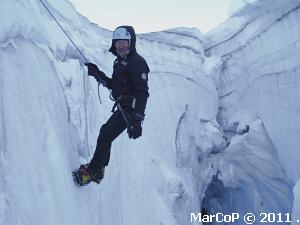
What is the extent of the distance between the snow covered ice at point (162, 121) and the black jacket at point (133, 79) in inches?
30.9

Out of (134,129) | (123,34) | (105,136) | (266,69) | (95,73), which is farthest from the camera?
(266,69)

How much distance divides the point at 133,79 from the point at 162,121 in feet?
17.6

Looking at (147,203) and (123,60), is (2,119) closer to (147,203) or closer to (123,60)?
(123,60)

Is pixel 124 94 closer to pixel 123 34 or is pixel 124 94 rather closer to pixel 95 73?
pixel 95 73

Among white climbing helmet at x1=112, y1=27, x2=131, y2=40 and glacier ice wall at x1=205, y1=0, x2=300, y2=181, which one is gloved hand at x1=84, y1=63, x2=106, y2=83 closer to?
white climbing helmet at x1=112, y1=27, x2=131, y2=40

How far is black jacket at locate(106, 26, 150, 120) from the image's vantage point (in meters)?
3.95

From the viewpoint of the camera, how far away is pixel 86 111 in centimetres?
606

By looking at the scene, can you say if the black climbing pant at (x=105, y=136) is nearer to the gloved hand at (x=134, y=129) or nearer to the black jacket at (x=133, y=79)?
the black jacket at (x=133, y=79)

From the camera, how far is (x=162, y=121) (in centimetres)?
937

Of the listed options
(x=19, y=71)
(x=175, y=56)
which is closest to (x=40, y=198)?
(x=19, y=71)

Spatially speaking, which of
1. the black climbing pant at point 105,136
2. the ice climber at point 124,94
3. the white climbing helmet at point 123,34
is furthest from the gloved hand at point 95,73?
the white climbing helmet at point 123,34

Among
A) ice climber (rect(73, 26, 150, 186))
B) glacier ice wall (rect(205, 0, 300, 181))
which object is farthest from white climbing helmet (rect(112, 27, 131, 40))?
glacier ice wall (rect(205, 0, 300, 181))

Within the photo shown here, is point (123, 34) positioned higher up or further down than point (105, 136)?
higher up

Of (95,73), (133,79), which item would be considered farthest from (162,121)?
(133,79)
